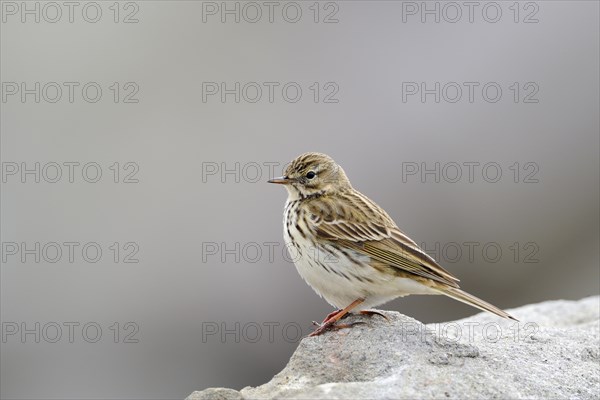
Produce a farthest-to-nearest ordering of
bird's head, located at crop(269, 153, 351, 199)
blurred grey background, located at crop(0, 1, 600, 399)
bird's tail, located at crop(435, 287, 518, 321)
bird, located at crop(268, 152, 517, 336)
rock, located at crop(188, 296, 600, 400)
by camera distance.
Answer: blurred grey background, located at crop(0, 1, 600, 399) → bird's head, located at crop(269, 153, 351, 199) → bird, located at crop(268, 152, 517, 336) → bird's tail, located at crop(435, 287, 518, 321) → rock, located at crop(188, 296, 600, 400)

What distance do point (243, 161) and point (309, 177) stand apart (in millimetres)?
6383

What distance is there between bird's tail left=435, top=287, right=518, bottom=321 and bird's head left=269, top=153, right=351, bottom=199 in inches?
59.2

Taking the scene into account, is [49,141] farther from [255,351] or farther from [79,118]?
[255,351]

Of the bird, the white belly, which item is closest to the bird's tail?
the bird

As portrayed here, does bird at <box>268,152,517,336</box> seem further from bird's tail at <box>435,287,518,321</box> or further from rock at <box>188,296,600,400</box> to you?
rock at <box>188,296,600,400</box>

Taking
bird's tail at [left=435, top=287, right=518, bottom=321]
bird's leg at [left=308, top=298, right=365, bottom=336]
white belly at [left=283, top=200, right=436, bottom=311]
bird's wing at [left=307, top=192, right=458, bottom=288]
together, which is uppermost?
bird's wing at [left=307, top=192, right=458, bottom=288]

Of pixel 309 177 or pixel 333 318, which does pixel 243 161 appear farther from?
pixel 333 318

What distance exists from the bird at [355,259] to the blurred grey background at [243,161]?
4.85m

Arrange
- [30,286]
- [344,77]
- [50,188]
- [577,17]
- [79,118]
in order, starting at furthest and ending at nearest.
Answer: [577,17]
[344,77]
[79,118]
[50,188]
[30,286]

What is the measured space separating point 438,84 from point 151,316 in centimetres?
660

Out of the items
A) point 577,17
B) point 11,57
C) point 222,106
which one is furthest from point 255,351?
point 577,17

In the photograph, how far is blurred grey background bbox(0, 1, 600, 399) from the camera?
41.3 ft

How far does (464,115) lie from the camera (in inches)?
609

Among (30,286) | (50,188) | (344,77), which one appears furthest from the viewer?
(344,77)
